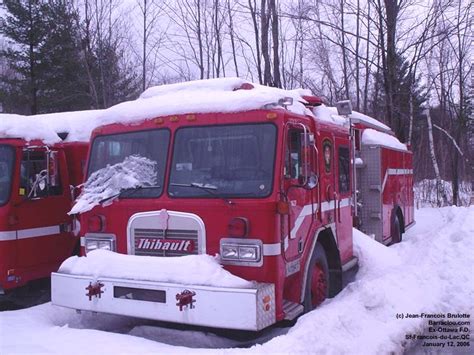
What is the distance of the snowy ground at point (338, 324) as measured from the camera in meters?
4.56

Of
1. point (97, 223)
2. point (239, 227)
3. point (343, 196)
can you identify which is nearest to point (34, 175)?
point (97, 223)

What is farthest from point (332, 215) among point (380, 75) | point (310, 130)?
point (380, 75)

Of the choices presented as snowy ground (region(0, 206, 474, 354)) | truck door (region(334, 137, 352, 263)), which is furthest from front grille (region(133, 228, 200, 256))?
truck door (region(334, 137, 352, 263))

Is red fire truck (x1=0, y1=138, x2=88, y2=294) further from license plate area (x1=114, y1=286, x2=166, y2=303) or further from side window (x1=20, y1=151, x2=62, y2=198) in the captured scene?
license plate area (x1=114, y1=286, x2=166, y2=303)

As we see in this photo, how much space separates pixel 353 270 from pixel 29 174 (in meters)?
5.04

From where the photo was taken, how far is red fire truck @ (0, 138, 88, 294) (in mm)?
6762

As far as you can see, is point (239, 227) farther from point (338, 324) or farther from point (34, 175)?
point (34, 175)

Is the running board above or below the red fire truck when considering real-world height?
below

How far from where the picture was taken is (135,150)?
575 centimetres

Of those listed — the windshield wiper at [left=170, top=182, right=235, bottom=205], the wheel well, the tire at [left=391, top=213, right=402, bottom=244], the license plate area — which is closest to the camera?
the license plate area

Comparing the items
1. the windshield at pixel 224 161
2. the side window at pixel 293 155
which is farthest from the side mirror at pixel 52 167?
the side window at pixel 293 155

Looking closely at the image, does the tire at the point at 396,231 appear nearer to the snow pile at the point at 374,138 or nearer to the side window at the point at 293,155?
the snow pile at the point at 374,138

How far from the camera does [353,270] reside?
8.20m

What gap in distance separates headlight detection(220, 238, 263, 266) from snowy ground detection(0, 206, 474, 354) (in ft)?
2.47
